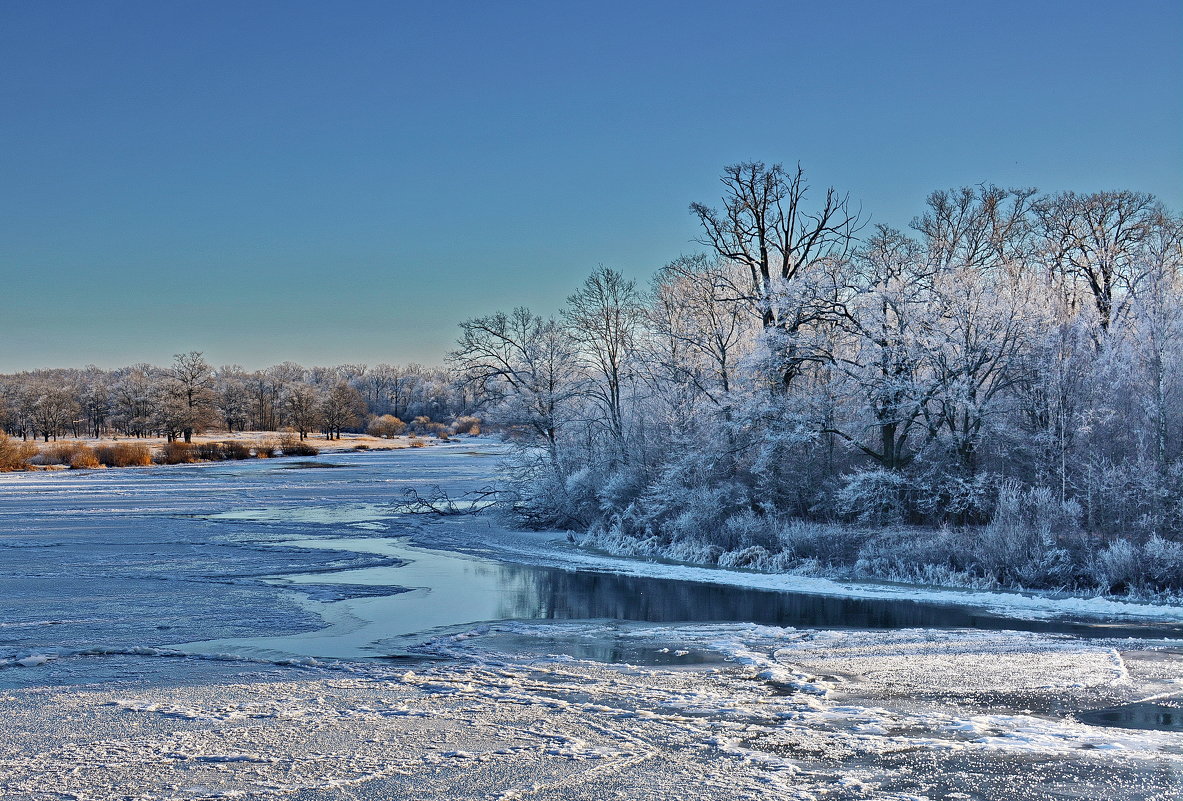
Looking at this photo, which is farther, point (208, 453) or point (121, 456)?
point (208, 453)

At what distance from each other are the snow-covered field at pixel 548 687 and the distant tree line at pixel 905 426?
2.12 meters

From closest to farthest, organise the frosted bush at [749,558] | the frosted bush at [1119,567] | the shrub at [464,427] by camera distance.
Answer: the frosted bush at [1119,567], the frosted bush at [749,558], the shrub at [464,427]

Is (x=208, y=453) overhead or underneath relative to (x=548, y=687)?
overhead

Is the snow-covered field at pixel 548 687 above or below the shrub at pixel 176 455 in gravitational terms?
below

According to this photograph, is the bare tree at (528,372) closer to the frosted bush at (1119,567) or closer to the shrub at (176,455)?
the frosted bush at (1119,567)

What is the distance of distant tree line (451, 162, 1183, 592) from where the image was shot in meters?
18.3

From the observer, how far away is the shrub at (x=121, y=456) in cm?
6488

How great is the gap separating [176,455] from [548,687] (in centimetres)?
6596

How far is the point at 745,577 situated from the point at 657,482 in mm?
6591

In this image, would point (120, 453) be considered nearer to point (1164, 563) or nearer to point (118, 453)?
point (118, 453)

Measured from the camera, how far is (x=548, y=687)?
10.1 m

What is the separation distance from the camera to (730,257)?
85.9 feet

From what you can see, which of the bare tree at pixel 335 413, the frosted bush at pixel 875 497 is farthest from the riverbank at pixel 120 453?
the frosted bush at pixel 875 497

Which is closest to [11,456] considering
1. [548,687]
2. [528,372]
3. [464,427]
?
[528,372]
